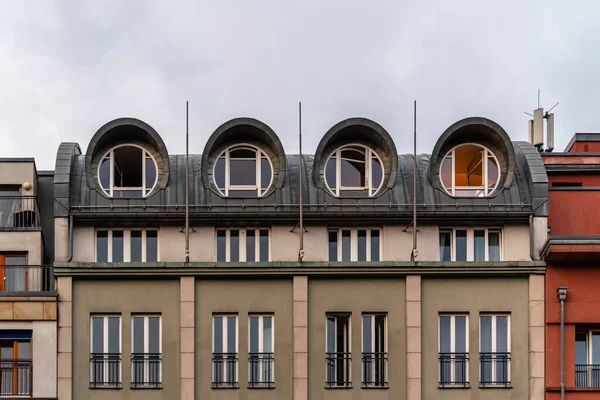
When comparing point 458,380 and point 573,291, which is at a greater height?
point 573,291

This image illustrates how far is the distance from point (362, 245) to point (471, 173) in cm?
559

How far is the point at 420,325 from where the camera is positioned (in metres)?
41.0

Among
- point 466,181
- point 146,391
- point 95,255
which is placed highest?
point 466,181

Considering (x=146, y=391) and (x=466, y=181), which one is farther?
(x=466, y=181)

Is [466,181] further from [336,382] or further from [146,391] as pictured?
[146,391]

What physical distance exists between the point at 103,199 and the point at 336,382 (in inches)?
467

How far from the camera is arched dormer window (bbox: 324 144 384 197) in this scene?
4297 centimetres

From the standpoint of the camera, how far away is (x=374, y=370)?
134 feet

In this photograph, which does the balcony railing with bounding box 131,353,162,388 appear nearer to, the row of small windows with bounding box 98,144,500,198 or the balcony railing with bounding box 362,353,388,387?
the row of small windows with bounding box 98,144,500,198

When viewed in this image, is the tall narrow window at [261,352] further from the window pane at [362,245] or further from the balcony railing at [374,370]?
the window pane at [362,245]

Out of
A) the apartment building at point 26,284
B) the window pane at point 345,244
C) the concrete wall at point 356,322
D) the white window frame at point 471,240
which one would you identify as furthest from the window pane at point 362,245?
the apartment building at point 26,284

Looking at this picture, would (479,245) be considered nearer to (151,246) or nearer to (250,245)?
(250,245)

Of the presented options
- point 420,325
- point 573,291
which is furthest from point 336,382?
point 573,291

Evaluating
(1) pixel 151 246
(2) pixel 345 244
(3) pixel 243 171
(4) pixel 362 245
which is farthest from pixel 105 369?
(4) pixel 362 245
